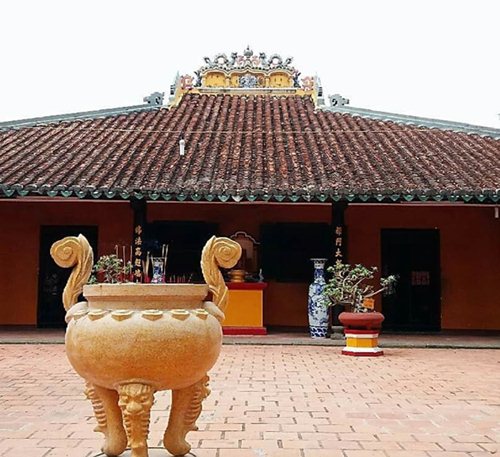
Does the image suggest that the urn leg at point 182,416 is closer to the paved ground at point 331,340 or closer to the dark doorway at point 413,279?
the paved ground at point 331,340

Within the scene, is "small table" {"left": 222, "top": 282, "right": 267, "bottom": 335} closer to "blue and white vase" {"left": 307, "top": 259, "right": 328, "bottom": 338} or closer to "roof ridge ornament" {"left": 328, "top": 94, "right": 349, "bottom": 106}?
"blue and white vase" {"left": 307, "top": 259, "right": 328, "bottom": 338}

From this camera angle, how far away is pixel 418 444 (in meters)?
3.96

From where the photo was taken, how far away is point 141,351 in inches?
117

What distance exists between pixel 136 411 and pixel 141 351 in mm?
293

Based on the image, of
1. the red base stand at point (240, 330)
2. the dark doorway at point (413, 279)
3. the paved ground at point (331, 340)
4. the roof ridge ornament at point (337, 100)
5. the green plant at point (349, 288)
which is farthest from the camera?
the roof ridge ornament at point (337, 100)

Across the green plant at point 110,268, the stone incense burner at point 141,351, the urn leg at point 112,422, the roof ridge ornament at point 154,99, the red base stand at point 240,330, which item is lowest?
the red base stand at point 240,330

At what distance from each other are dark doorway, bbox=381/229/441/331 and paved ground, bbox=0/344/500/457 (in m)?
3.50

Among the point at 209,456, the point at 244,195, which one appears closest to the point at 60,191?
the point at 244,195

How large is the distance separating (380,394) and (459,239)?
6.64 meters

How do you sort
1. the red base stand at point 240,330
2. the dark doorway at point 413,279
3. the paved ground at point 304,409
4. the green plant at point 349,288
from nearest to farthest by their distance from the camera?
the paved ground at point 304,409
the green plant at point 349,288
the red base stand at point 240,330
the dark doorway at point 413,279

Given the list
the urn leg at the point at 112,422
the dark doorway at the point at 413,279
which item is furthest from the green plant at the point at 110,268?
the urn leg at the point at 112,422

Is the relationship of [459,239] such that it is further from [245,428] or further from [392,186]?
[245,428]

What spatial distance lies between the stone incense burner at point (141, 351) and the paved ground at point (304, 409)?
512 mm

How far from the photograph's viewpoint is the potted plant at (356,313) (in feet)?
28.0
